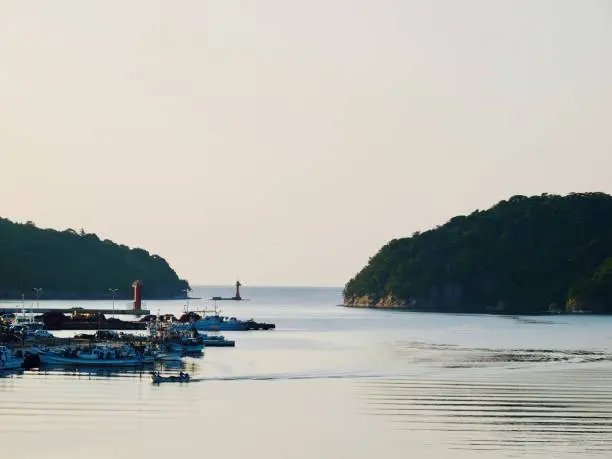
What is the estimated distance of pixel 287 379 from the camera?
10800cm

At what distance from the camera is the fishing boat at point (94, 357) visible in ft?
381

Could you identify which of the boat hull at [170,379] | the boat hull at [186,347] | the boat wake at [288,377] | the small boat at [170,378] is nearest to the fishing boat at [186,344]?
the boat hull at [186,347]

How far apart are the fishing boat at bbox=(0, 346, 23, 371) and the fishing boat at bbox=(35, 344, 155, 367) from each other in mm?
3310

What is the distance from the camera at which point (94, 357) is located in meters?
117

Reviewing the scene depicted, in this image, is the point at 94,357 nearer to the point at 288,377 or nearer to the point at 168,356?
the point at 168,356

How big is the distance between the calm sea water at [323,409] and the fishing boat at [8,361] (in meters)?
3.44

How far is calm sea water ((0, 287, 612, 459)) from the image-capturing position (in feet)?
228

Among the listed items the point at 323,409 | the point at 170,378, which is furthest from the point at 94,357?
the point at 323,409

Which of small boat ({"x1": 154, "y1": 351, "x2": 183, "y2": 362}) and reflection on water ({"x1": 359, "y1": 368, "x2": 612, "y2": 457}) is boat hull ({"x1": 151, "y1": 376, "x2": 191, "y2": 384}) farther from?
small boat ({"x1": 154, "y1": 351, "x2": 183, "y2": 362})

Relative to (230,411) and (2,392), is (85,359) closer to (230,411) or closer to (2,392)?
(2,392)

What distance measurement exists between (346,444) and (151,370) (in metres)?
44.9

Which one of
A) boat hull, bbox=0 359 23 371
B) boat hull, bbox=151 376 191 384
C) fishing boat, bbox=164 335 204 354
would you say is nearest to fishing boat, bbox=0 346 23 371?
boat hull, bbox=0 359 23 371

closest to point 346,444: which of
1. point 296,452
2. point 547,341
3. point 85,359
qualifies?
point 296,452

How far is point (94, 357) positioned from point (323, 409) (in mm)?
36074
